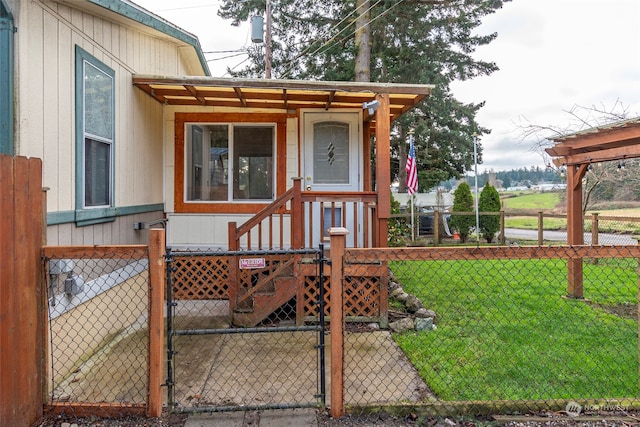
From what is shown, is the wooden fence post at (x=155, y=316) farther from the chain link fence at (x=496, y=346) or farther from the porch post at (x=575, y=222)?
the porch post at (x=575, y=222)

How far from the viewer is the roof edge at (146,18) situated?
4254 millimetres

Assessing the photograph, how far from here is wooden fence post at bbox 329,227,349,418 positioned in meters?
2.69

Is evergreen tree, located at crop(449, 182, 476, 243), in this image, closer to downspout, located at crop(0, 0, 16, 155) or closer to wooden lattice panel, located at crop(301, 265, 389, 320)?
wooden lattice panel, located at crop(301, 265, 389, 320)

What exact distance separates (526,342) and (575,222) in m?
3.33

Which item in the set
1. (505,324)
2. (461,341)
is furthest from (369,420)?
(505,324)

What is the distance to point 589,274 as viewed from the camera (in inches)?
312

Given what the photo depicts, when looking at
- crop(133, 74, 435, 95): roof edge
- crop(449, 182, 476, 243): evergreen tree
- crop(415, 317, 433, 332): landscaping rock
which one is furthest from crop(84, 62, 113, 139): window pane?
crop(449, 182, 476, 243): evergreen tree

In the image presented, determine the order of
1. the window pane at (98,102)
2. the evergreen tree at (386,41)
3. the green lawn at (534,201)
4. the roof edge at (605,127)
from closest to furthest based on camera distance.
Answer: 1. the window pane at (98,102)
2. the roof edge at (605,127)
3. the evergreen tree at (386,41)
4. the green lawn at (534,201)

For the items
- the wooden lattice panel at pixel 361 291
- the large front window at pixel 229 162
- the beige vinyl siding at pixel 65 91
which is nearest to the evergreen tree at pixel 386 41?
the large front window at pixel 229 162

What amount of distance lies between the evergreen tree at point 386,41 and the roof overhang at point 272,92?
17.3 ft

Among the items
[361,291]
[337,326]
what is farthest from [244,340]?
[337,326]

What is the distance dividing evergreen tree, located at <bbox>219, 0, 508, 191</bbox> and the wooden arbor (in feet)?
21.2

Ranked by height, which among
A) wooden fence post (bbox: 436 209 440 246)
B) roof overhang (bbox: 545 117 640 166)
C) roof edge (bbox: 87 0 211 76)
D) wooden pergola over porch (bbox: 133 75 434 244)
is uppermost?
roof edge (bbox: 87 0 211 76)

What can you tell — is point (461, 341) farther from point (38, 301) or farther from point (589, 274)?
point (589, 274)
